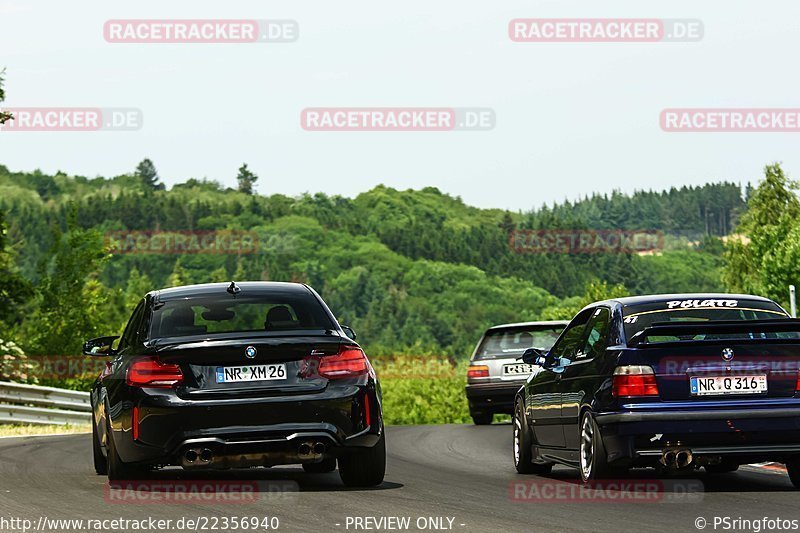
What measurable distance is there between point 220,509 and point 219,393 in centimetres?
104

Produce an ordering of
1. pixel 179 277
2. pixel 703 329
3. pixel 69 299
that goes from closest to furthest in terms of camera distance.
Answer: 1. pixel 703 329
2. pixel 69 299
3. pixel 179 277

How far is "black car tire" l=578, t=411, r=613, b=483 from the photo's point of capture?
10.4 metres

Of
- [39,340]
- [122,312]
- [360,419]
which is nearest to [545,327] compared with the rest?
[360,419]

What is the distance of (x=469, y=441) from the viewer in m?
19.1

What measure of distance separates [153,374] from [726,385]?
417 centimetres

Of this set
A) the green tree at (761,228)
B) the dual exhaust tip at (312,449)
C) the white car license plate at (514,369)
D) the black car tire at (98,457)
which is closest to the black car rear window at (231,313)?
the dual exhaust tip at (312,449)

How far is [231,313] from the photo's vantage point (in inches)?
452

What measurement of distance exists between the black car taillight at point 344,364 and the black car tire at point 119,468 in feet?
5.28

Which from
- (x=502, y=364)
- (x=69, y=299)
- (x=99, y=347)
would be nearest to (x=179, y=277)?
(x=69, y=299)

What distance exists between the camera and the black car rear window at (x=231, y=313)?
1088 centimetres

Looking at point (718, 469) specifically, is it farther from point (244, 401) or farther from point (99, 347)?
point (99, 347)

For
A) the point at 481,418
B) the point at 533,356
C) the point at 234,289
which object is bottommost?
the point at 481,418

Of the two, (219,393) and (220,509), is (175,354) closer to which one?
(219,393)

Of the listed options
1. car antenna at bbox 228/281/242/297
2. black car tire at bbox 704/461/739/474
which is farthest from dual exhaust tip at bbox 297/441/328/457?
black car tire at bbox 704/461/739/474
